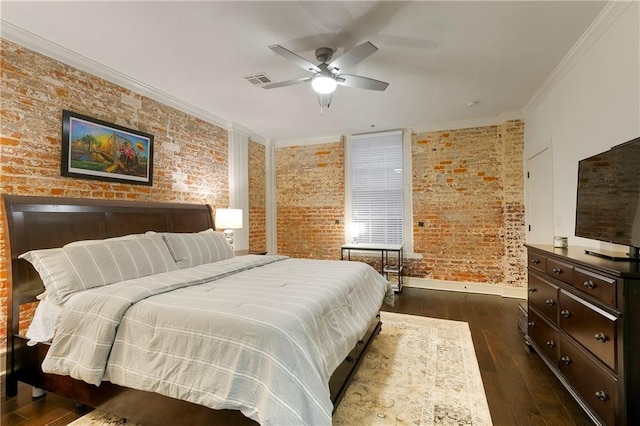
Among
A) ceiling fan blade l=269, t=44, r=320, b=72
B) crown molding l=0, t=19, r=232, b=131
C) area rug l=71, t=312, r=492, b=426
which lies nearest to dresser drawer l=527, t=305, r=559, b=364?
area rug l=71, t=312, r=492, b=426

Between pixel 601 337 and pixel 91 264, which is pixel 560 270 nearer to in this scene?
pixel 601 337

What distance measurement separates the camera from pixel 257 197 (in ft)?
18.7

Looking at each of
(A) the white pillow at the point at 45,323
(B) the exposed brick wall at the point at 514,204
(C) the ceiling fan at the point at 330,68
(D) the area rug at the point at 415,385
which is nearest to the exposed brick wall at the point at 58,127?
(A) the white pillow at the point at 45,323

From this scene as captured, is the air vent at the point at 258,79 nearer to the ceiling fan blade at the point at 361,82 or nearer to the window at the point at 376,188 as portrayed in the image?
the ceiling fan blade at the point at 361,82

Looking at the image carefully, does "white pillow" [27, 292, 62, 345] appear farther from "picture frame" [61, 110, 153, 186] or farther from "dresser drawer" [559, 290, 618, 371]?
"dresser drawer" [559, 290, 618, 371]

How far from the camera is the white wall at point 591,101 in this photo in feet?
6.73

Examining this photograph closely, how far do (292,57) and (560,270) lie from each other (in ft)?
8.74

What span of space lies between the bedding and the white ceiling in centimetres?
207

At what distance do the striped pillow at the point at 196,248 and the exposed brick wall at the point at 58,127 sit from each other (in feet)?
2.88

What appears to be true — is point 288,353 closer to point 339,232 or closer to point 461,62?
point 461,62

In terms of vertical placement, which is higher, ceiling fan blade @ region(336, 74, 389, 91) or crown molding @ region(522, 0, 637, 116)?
crown molding @ region(522, 0, 637, 116)

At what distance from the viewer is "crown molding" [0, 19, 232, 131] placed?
2.34 metres

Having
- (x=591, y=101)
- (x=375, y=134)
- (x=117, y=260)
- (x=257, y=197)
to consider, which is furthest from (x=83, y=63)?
(x=591, y=101)

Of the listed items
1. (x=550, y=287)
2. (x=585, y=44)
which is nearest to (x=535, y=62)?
(x=585, y=44)
